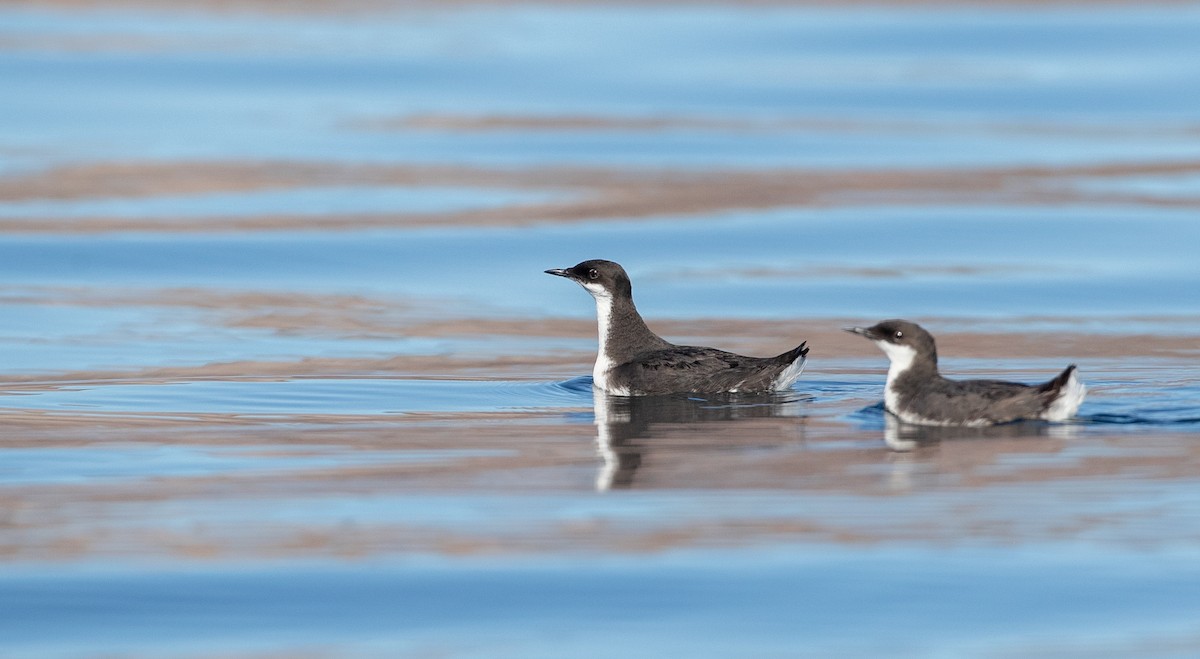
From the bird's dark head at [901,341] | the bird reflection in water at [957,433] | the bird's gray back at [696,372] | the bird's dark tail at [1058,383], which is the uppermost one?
the bird's dark head at [901,341]

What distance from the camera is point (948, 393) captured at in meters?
11.1

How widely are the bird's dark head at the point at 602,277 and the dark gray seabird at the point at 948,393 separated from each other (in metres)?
2.54

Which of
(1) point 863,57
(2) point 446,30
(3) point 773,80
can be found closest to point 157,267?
(3) point 773,80

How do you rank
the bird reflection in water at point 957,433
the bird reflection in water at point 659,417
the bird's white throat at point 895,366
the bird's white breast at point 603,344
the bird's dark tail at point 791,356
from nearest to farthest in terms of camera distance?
1. the bird reflection in water at point 659,417
2. the bird reflection in water at point 957,433
3. the bird's white throat at point 895,366
4. the bird's dark tail at point 791,356
5. the bird's white breast at point 603,344

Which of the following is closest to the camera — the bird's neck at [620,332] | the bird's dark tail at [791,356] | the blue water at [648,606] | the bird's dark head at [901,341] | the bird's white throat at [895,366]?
the blue water at [648,606]

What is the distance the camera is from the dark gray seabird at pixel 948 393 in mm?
10773

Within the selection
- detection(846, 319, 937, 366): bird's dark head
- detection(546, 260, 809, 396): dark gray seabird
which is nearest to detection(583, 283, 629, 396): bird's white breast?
detection(546, 260, 809, 396): dark gray seabird

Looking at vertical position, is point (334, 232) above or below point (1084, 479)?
above

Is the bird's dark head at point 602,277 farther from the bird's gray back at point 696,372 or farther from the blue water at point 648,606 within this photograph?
the blue water at point 648,606

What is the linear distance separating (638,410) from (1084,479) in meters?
3.55

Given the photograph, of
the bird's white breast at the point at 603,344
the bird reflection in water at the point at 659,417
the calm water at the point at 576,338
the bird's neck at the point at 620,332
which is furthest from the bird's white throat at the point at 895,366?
the bird's neck at the point at 620,332

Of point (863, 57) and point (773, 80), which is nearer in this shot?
point (773, 80)

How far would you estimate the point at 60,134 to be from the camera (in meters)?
27.7

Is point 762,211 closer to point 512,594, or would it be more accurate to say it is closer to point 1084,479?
point 1084,479
